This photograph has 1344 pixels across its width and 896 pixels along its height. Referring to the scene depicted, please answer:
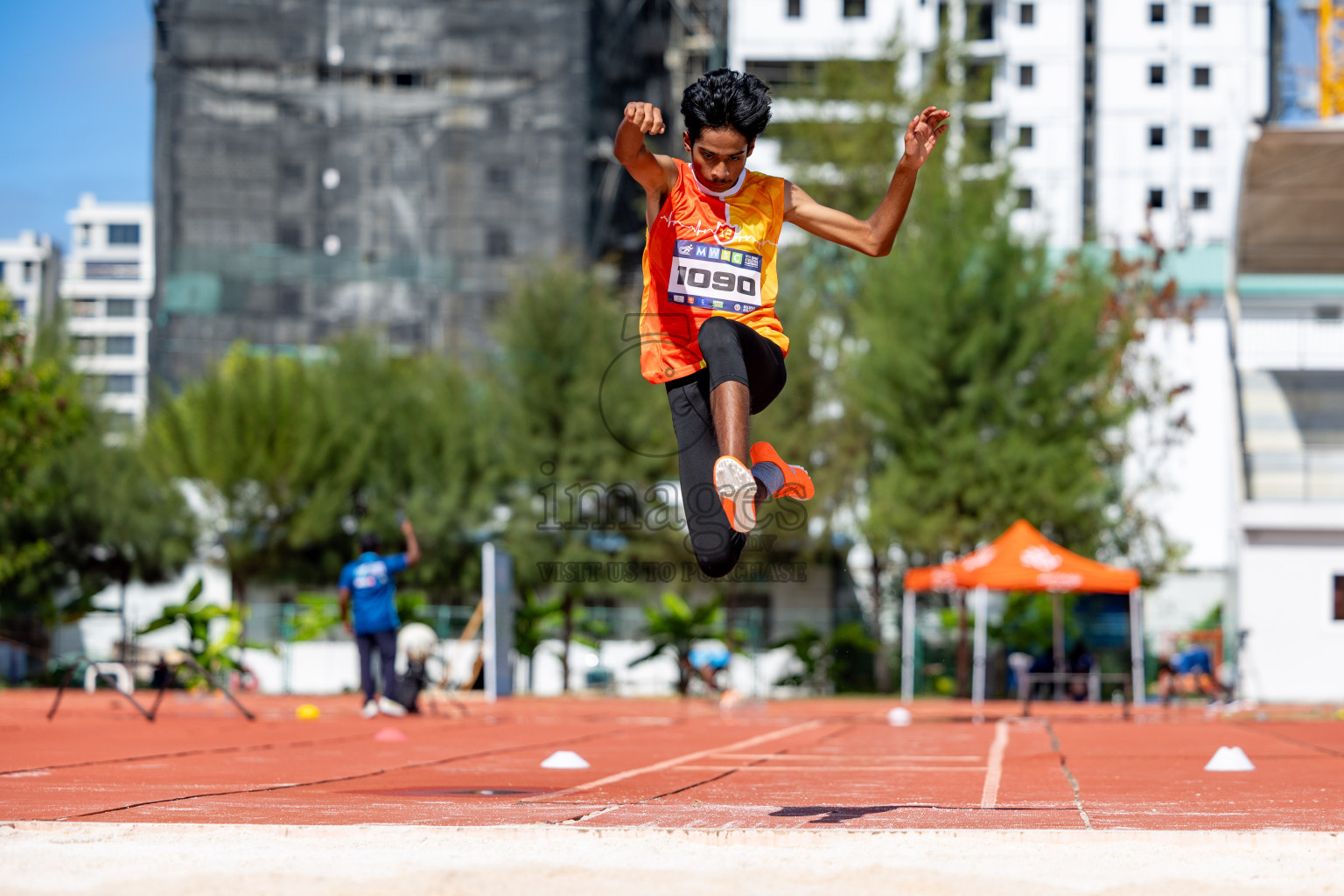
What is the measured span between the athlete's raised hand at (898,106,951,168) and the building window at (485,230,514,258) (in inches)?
2063

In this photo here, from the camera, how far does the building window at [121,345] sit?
10781 cm

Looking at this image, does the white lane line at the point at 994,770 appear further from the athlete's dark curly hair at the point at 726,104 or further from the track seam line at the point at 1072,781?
the athlete's dark curly hair at the point at 726,104

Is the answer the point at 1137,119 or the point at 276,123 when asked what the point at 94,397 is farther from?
the point at 1137,119

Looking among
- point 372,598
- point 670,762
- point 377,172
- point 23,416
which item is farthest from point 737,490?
point 377,172

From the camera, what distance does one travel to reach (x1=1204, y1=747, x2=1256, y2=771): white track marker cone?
8.38 metres

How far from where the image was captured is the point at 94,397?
35719mm

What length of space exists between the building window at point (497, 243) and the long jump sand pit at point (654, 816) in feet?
151

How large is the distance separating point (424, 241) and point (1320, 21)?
39772 mm

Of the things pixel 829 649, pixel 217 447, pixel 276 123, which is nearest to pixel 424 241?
pixel 276 123

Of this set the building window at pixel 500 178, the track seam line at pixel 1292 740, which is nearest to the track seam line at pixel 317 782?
the track seam line at pixel 1292 740

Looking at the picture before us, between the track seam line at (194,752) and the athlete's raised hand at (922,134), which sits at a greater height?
the athlete's raised hand at (922,134)

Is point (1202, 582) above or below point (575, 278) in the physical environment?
below

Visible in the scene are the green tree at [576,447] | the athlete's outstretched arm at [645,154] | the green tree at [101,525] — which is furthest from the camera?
the green tree at [101,525]

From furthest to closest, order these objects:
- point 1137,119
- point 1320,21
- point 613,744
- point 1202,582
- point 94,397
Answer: point 1137,119, point 1320,21, point 1202,582, point 94,397, point 613,744
